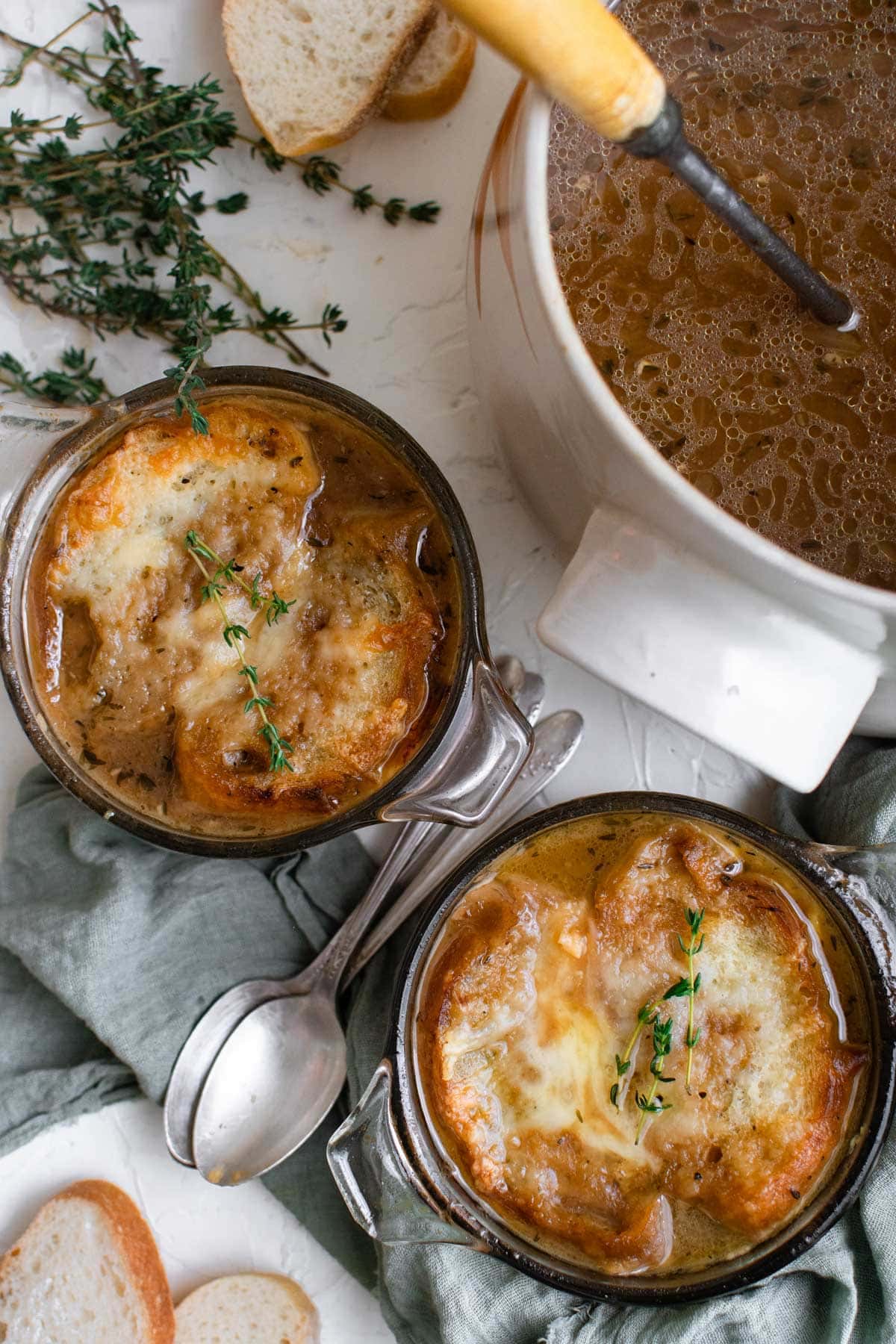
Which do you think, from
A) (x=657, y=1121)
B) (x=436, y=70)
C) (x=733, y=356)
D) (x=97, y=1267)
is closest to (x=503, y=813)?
(x=657, y=1121)

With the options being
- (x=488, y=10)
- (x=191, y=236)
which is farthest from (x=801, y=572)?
(x=191, y=236)

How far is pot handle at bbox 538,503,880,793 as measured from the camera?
1.05 meters

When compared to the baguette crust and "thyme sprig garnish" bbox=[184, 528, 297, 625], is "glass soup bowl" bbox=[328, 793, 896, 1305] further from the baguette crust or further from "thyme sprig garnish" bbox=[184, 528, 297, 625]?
the baguette crust

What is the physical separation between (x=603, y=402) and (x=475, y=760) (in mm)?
452

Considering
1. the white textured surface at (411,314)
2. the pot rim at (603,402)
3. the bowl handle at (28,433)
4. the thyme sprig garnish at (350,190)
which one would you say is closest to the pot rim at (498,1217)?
the white textured surface at (411,314)

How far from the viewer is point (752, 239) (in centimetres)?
100

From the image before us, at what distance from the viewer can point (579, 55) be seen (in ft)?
2.45

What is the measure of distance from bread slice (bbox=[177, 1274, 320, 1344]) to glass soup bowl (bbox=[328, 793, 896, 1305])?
12.4 inches

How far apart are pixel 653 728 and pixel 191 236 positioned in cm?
80

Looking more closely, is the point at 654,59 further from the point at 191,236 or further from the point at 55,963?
the point at 55,963

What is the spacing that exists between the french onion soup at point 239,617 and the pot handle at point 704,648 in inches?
8.2

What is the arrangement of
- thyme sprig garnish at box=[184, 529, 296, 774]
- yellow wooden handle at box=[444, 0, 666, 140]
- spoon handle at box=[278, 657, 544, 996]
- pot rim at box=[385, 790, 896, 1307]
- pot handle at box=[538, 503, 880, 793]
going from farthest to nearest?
spoon handle at box=[278, 657, 544, 996] < pot rim at box=[385, 790, 896, 1307] < thyme sprig garnish at box=[184, 529, 296, 774] < pot handle at box=[538, 503, 880, 793] < yellow wooden handle at box=[444, 0, 666, 140]

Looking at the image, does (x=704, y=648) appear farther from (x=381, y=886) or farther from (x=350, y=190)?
(x=350, y=190)

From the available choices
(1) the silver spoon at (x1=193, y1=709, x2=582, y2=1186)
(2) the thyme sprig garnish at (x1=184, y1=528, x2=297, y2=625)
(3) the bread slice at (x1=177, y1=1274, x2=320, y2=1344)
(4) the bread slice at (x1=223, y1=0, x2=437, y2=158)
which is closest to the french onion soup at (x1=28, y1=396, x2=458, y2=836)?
(2) the thyme sprig garnish at (x1=184, y1=528, x2=297, y2=625)
